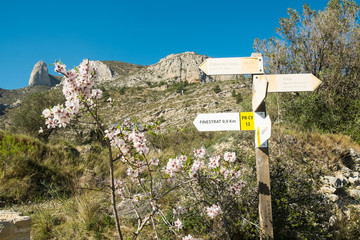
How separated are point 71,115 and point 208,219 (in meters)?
2.48

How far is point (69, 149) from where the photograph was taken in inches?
328

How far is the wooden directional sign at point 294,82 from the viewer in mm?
2848

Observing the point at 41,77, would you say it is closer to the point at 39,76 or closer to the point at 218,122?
the point at 39,76

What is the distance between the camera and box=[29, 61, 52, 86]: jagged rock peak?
110 metres

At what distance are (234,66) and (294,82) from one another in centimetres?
86

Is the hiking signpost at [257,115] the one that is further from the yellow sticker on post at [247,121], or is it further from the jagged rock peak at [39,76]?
the jagged rock peak at [39,76]

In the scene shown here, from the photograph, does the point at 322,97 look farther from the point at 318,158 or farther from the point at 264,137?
the point at 264,137

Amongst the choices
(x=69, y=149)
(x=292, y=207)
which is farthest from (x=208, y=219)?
(x=69, y=149)

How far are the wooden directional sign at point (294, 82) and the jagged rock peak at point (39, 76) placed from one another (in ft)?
423

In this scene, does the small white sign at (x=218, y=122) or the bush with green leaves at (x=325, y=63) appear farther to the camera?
the bush with green leaves at (x=325, y=63)

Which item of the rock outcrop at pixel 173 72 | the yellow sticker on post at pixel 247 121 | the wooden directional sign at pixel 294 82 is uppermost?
the rock outcrop at pixel 173 72

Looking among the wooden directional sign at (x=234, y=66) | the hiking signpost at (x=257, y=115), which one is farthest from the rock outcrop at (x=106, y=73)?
the hiking signpost at (x=257, y=115)

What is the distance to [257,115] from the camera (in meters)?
2.73

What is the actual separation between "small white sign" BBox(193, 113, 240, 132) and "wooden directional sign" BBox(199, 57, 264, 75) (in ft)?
2.03
